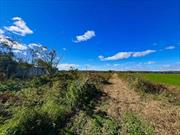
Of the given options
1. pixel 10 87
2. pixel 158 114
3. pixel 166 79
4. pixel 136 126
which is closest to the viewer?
pixel 136 126

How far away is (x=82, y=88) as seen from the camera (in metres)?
18.4

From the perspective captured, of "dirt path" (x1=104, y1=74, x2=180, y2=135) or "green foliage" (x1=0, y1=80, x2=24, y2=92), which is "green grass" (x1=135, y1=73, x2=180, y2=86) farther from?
"dirt path" (x1=104, y1=74, x2=180, y2=135)

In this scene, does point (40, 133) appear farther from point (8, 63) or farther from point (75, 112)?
point (8, 63)

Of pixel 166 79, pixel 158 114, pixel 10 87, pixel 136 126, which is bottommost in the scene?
pixel 136 126

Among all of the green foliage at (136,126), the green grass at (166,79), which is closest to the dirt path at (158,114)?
the green foliage at (136,126)

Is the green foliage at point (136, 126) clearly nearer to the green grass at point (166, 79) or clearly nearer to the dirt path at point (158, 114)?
the dirt path at point (158, 114)

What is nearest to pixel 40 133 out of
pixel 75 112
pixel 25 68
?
pixel 75 112

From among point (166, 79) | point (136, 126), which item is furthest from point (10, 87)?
point (166, 79)

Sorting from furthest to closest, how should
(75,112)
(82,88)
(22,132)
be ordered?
(82,88), (75,112), (22,132)

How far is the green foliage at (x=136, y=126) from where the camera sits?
945 centimetres

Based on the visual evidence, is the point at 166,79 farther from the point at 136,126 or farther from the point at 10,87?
the point at 136,126

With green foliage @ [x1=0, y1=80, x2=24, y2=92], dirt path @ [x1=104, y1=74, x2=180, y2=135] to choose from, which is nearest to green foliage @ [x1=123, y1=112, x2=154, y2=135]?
dirt path @ [x1=104, y1=74, x2=180, y2=135]

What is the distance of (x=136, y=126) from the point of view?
10.0 m

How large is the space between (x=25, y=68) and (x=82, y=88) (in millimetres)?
38521
